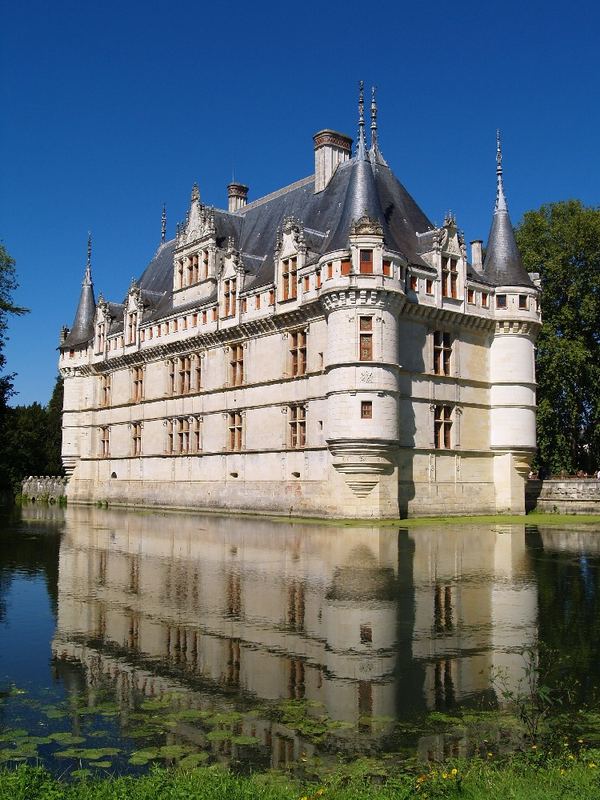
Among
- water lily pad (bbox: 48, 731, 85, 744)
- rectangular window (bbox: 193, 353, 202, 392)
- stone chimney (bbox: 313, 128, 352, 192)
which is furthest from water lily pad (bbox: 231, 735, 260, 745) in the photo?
rectangular window (bbox: 193, 353, 202, 392)

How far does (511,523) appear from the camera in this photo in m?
33.6

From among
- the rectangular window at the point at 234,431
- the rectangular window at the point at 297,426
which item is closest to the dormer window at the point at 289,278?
the rectangular window at the point at 297,426

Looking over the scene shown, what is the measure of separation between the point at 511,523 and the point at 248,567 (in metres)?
18.8

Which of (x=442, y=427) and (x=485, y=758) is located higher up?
(x=442, y=427)

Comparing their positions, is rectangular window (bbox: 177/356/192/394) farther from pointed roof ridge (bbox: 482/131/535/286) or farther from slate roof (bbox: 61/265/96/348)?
pointed roof ridge (bbox: 482/131/535/286)

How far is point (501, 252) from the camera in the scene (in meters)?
41.1

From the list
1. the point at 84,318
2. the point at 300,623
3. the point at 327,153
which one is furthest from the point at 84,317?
the point at 300,623

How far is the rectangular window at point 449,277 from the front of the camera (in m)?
38.2

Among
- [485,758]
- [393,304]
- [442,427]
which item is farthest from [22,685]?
Answer: [442,427]

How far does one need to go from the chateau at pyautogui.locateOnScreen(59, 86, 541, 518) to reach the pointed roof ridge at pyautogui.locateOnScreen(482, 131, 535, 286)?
10 centimetres

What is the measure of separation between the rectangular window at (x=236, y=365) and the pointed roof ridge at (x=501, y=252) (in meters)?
13.1

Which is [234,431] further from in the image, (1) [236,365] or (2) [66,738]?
(2) [66,738]

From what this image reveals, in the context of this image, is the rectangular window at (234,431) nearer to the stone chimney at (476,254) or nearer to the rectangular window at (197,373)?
the rectangular window at (197,373)

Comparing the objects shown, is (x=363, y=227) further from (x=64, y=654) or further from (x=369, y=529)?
(x=64, y=654)
